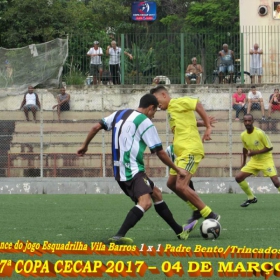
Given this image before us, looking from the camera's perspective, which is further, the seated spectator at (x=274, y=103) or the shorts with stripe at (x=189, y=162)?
the seated spectator at (x=274, y=103)

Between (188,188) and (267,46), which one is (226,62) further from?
(188,188)

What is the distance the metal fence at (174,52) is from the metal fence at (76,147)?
330cm

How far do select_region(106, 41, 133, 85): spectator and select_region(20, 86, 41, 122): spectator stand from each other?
3.57 metres

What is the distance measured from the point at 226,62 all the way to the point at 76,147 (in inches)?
257

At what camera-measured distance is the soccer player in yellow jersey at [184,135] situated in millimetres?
12328

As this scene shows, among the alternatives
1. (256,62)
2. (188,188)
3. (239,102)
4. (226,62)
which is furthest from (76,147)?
(188,188)

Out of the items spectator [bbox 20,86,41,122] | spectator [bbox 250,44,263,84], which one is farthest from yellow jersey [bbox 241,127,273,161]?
spectator [bbox 250,44,263,84]

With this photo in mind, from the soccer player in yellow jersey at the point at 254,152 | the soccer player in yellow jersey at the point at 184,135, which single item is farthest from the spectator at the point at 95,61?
the soccer player in yellow jersey at the point at 184,135

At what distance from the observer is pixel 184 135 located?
12.6 m

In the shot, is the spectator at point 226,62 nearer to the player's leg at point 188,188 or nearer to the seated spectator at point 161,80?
the seated spectator at point 161,80

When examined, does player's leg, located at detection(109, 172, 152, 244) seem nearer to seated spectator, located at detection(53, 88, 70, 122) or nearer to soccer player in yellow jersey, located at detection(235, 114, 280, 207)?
soccer player in yellow jersey, located at detection(235, 114, 280, 207)

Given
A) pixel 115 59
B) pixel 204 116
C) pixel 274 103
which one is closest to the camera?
pixel 204 116

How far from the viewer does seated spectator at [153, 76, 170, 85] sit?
103 feet

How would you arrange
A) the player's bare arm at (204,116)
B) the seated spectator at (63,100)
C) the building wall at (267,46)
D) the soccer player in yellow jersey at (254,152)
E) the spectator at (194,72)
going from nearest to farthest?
the player's bare arm at (204,116), the soccer player in yellow jersey at (254,152), the seated spectator at (63,100), the spectator at (194,72), the building wall at (267,46)
